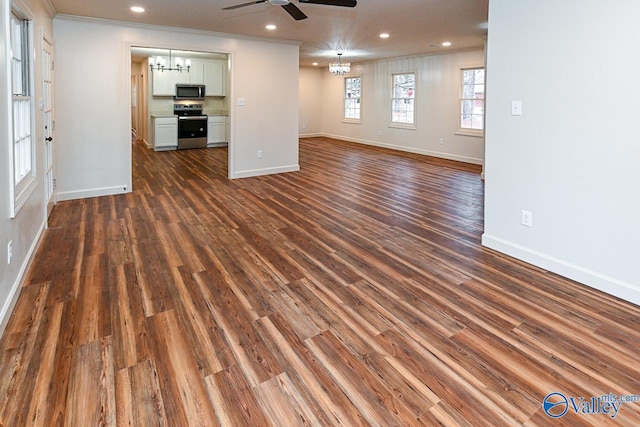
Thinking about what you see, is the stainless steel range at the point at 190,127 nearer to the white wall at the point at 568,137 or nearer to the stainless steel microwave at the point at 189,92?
the stainless steel microwave at the point at 189,92

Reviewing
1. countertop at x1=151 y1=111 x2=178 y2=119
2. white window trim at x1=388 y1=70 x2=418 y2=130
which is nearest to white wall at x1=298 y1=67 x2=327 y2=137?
white window trim at x1=388 y1=70 x2=418 y2=130

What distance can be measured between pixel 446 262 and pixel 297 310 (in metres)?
1.47

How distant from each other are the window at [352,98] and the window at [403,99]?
1659 millimetres

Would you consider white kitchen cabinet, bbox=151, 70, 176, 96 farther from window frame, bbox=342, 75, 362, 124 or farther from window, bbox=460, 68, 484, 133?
window, bbox=460, 68, 484, 133

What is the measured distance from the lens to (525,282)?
300 cm

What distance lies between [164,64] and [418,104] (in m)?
6.56

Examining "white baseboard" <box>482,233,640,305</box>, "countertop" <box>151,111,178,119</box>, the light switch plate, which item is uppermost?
"countertop" <box>151,111,178,119</box>

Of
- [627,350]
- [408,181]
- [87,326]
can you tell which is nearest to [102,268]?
[87,326]

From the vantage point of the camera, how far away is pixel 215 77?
1108cm

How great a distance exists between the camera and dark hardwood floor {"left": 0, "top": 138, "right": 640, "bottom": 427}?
1.75 m

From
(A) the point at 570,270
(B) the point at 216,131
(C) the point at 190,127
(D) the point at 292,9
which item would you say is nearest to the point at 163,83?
(C) the point at 190,127

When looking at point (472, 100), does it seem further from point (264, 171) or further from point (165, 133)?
point (165, 133)

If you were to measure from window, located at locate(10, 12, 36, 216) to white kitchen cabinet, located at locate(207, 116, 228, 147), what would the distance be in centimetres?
757

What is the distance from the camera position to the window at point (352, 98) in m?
12.4
